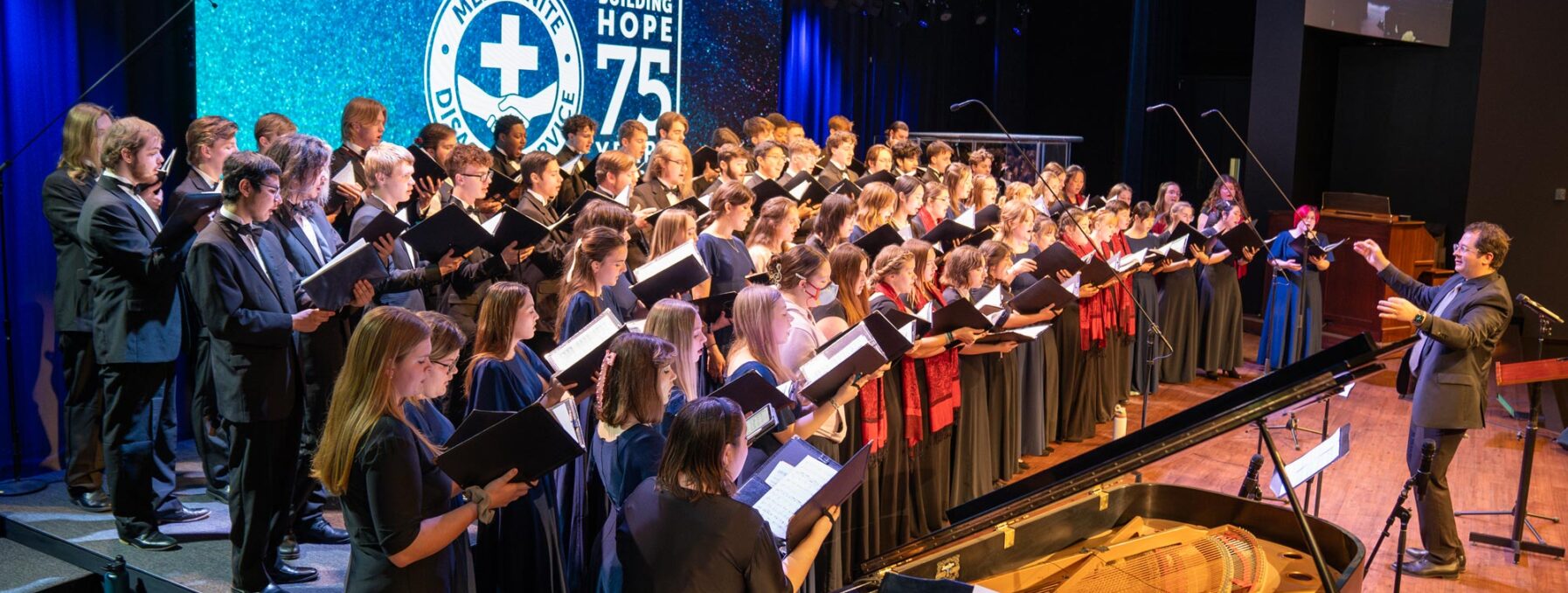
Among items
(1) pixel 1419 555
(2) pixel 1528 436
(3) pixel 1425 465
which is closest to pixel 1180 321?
(2) pixel 1528 436

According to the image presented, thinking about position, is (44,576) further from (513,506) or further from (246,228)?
(513,506)

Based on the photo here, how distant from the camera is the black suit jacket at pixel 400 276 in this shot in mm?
4488

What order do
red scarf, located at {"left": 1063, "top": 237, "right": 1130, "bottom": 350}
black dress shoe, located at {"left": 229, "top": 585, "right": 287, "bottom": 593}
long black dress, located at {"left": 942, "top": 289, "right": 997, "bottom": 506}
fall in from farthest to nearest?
red scarf, located at {"left": 1063, "top": 237, "right": 1130, "bottom": 350} < long black dress, located at {"left": 942, "top": 289, "right": 997, "bottom": 506} < black dress shoe, located at {"left": 229, "top": 585, "right": 287, "bottom": 593}

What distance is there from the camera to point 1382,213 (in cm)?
1099

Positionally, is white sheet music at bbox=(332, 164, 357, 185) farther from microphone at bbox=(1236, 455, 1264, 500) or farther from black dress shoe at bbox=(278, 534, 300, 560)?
microphone at bbox=(1236, 455, 1264, 500)

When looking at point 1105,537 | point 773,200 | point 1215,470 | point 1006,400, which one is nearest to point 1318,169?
point 1215,470

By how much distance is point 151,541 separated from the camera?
432 centimetres

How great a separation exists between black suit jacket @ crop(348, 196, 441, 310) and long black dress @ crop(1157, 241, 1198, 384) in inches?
219

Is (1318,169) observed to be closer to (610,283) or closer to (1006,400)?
(1006,400)

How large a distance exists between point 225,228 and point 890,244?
9.42ft

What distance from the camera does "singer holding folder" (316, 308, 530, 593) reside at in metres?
2.68

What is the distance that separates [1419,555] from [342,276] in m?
4.62

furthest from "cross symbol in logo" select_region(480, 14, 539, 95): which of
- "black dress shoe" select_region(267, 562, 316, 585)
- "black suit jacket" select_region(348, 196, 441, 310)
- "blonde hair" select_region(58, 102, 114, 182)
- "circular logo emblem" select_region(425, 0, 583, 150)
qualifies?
"black dress shoe" select_region(267, 562, 316, 585)

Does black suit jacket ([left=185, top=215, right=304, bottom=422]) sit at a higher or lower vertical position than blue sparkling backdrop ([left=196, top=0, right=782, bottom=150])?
lower
